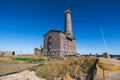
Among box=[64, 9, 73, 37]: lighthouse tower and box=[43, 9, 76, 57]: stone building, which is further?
box=[64, 9, 73, 37]: lighthouse tower

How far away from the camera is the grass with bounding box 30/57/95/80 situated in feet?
84.8

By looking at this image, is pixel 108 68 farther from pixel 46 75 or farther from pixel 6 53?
pixel 6 53

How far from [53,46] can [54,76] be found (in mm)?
38128

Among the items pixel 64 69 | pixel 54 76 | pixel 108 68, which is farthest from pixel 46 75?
pixel 108 68

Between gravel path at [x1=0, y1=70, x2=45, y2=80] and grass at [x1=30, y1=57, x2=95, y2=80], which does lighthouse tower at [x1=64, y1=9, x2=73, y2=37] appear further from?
gravel path at [x1=0, y1=70, x2=45, y2=80]

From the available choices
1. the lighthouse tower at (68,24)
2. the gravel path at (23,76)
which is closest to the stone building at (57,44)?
the lighthouse tower at (68,24)

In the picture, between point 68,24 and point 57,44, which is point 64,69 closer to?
point 57,44

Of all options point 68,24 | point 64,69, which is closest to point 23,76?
point 64,69

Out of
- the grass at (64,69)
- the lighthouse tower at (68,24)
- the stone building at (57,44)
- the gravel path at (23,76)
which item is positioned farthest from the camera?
the lighthouse tower at (68,24)

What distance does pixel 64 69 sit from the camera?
1102 inches

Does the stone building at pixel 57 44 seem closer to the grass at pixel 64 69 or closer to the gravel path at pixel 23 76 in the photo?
the grass at pixel 64 69

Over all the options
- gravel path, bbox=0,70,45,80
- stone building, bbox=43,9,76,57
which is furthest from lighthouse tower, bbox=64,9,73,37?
gravel path, bbox=0,70,45,80

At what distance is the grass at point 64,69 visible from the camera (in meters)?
25.9

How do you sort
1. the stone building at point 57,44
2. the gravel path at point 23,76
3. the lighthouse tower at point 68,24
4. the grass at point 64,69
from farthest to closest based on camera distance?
the lighthouse tower at point 68,24 → the stone building at point 57,44 → the grass at point 64,69 → the gravel path at point 23,76
